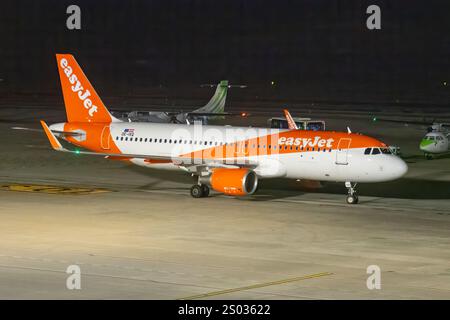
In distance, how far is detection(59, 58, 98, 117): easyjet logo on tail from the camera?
5759 centimetres

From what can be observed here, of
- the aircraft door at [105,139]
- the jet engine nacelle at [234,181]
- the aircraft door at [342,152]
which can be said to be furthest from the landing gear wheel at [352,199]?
the aircraft door at [105,139]

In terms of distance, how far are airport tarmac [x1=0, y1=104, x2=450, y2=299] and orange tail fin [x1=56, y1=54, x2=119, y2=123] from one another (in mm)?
3991

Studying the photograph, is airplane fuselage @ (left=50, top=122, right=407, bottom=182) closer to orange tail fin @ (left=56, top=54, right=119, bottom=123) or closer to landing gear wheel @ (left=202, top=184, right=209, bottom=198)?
orange tail fin @ (left=56, top=54, right=119, bottom=123)

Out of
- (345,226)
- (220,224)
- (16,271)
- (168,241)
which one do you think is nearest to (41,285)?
(16,271)

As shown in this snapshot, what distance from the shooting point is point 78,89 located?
2272 inches

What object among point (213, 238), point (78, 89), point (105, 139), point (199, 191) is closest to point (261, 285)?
point (213, 238)

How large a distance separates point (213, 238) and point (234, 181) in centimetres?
984

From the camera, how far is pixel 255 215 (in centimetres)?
4597

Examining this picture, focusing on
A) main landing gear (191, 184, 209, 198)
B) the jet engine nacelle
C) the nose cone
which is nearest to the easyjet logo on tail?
main landing gear (191, 184, 209, 198)

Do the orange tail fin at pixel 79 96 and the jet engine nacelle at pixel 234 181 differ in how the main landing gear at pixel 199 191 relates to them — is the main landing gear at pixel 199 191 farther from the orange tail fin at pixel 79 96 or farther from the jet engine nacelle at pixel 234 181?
the orange tail fin at pixel 79 96

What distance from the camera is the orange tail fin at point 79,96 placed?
5756cm

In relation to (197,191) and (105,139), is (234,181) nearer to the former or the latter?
(197,191)
